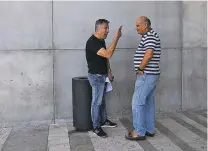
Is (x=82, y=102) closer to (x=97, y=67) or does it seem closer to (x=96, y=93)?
(x=96, y=93)

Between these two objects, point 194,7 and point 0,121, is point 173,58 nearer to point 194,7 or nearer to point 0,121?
point 194,7

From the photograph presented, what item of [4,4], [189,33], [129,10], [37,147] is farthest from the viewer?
[189,33]

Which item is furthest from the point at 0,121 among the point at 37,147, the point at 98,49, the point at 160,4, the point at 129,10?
the point at 160,4

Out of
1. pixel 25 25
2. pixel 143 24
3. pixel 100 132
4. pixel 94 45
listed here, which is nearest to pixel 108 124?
pixel 100 132

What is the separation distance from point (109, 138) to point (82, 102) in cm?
82

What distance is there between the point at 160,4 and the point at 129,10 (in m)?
0.70

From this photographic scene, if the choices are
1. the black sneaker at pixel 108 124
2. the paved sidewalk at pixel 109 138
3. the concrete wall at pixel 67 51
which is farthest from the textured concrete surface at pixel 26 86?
the black sneaker at pixel 108 124

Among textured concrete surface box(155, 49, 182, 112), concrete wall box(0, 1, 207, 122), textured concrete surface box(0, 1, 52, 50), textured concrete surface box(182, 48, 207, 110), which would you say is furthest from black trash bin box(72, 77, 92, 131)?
textured concrete surface box(182, 48, 207, 110)

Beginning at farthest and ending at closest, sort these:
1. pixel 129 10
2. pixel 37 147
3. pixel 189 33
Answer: pixel 189 33
pixel 129 10
pixel 37 147

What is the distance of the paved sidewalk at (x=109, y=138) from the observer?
505 centimetres

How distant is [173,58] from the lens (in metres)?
6.98

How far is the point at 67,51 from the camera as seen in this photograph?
639 cm

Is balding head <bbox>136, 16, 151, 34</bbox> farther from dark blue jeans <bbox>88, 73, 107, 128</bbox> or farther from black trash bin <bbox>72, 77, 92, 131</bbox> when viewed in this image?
black trash bin <bbox>72, 77, 92, 131</bbox>

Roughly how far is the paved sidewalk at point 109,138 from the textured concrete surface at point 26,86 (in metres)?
0.27
